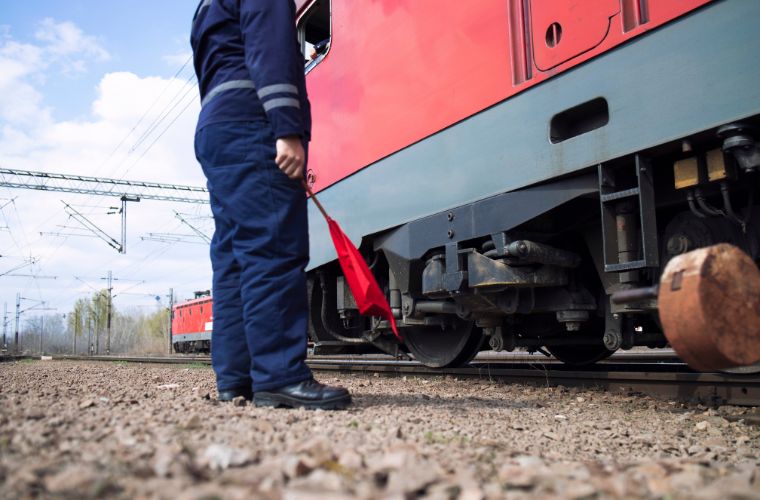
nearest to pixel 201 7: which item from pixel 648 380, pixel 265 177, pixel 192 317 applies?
pixel 265 177

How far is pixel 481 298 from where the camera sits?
13.5 feet

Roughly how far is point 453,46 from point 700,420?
284 cm

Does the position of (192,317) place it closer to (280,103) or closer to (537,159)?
(537,159)

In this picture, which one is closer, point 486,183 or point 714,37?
point 714,37

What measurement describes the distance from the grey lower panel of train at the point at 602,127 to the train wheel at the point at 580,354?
8.34 ft

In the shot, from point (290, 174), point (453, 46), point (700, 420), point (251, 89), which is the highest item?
point (453, 46)

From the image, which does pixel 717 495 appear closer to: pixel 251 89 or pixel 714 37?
pixel 714 37

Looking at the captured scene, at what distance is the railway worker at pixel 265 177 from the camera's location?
2648 millimetres

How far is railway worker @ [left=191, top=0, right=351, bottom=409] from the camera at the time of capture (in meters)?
2.65

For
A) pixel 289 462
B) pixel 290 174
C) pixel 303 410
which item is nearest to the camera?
pixel 289 462

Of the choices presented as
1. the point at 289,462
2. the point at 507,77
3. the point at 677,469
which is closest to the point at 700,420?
the point at 677,469

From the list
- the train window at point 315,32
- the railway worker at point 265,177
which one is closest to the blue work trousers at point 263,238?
the railway worker at point 265,177

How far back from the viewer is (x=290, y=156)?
2.67m

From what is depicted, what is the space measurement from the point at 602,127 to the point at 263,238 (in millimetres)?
1916
